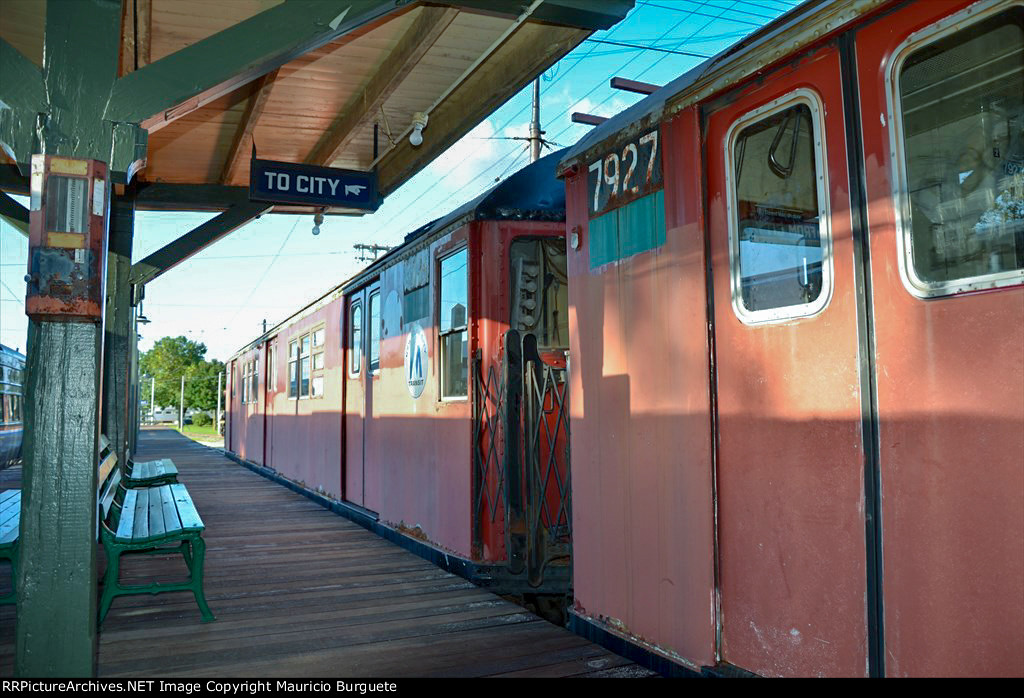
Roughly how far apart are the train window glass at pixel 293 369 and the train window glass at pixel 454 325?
6.05 metres

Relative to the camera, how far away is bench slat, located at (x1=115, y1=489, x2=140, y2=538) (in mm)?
4332

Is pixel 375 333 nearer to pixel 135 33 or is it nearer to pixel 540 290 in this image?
pixel 540 290

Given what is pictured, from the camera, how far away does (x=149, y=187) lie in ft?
26.6

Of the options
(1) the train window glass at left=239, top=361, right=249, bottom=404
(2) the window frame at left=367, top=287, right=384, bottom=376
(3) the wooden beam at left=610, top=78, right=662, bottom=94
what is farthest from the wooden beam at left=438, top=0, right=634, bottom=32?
(1) the train window glass at left=239, top=361, right=249, bottom=404

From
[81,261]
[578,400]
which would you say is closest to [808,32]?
[578,400]

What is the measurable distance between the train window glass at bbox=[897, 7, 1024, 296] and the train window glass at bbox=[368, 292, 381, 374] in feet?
18.3

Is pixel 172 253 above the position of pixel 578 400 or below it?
above

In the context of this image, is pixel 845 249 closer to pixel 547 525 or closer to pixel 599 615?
pixel 599 615

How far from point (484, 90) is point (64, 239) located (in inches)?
152

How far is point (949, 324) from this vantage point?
2.11 m

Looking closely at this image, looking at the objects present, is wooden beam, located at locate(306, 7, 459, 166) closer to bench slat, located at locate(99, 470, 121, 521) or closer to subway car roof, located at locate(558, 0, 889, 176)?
subway car roof, located at locate(558, 0, 889, 176)

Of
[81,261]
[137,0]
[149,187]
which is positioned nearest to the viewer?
[81,261]

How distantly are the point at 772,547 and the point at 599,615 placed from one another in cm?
124

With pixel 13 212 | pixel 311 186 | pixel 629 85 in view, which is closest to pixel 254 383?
pixel 13 212
